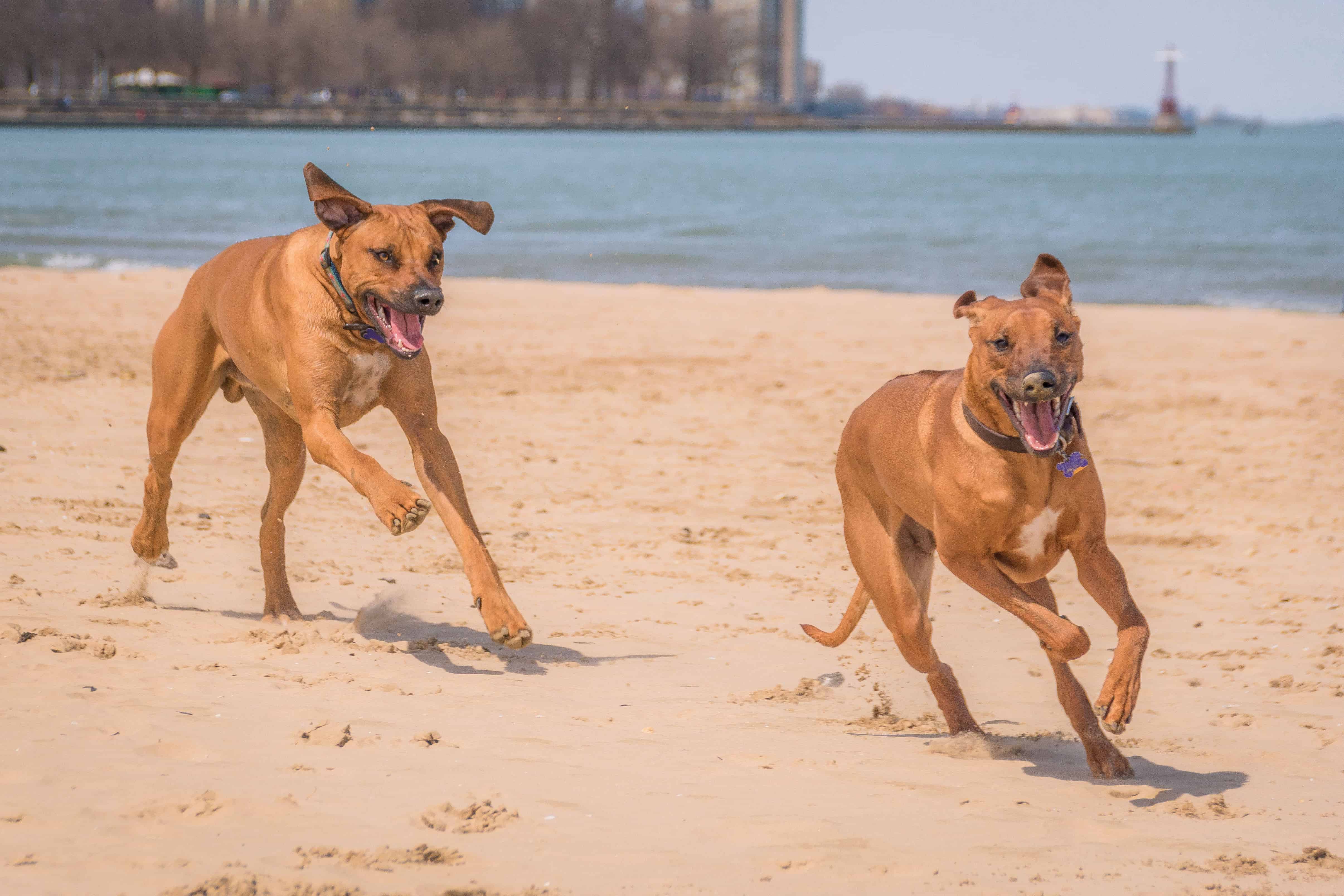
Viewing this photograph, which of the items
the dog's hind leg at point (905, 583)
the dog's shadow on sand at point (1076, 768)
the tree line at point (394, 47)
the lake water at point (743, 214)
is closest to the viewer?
the dog's shadow on sand at point (1076, 768)

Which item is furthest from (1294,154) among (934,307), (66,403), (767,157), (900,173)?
(66,403)

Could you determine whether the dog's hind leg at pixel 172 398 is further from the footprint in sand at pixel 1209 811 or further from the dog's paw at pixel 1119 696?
the footprint in sand at pixel 1209 811

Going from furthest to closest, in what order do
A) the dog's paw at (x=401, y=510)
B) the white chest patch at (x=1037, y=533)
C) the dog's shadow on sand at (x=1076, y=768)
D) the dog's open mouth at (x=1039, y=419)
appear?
the dog's paw at (x=401, y=510), the dog's shadow on sand at (x=1076, y=768), the white chest patch at (x=1037, y=533), the dog's open mouth at (x=1039, y=419)

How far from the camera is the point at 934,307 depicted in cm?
1661

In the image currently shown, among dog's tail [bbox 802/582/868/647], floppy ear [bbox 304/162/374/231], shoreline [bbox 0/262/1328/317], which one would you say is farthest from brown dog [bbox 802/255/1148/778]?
shoreline [bbox 0/262/1328/317]

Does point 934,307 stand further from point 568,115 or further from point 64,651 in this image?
point 568,115

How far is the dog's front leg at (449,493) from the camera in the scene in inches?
202

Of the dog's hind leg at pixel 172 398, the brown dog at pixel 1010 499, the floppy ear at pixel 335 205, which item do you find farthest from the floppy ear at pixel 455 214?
the brown dog at pixel 1010 499

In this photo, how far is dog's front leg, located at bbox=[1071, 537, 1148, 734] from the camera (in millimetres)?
4008

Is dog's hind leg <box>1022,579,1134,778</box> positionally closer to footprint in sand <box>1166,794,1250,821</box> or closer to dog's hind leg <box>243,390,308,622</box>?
footprint in sand <box>1166,794,1250,821</box>

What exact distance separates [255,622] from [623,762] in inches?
87.0

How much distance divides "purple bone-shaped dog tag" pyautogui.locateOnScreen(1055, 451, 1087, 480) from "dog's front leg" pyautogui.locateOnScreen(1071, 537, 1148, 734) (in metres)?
0.24

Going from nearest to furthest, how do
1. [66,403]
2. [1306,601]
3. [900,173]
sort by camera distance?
[1306,601] < [66,403] < [900,173]

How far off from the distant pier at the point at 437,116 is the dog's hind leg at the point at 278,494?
6637cm
